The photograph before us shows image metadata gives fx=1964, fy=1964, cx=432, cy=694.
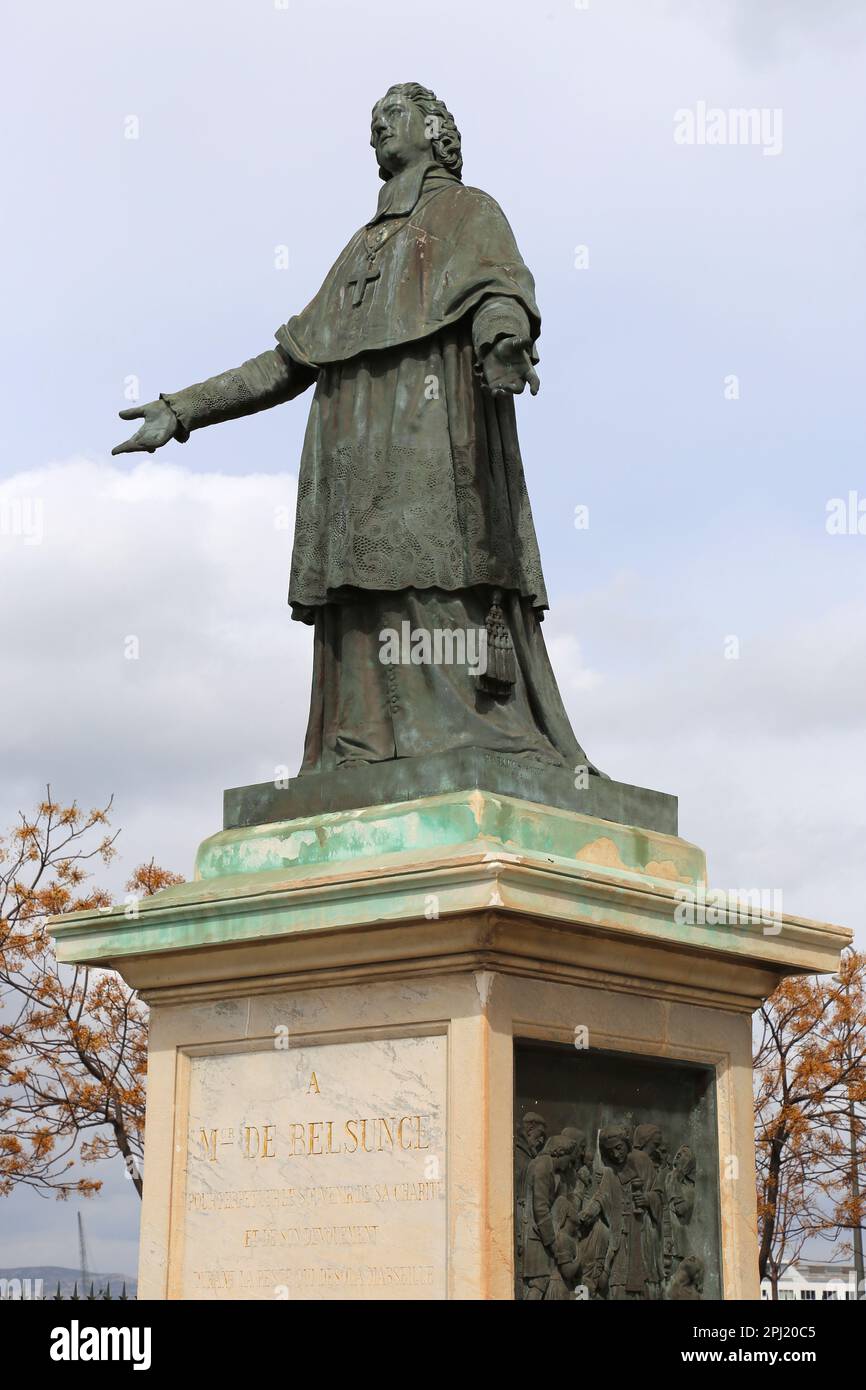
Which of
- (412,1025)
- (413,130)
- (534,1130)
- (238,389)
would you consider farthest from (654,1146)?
(413,130)

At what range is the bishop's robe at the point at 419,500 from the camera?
327 inches

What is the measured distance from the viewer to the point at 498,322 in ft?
26.6

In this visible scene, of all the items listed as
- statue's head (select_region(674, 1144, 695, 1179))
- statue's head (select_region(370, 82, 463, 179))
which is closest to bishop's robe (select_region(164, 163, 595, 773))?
statue's head (select_region(370, 82, 463, 179))

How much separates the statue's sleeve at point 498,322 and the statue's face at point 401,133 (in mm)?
1296

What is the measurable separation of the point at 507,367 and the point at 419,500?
2.42 ft

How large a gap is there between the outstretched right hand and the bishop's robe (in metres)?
0.65

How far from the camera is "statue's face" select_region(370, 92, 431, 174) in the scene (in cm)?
919

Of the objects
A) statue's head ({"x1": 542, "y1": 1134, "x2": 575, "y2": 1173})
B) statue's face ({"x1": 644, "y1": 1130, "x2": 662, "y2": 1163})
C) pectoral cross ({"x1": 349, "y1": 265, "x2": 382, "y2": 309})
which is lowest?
statue's head ({"x1": 542, "y1": 1134, "x2": 575, "y2": 1173})

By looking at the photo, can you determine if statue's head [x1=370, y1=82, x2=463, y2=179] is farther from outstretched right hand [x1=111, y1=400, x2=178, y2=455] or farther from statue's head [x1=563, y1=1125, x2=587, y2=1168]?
statue's head [x1=563, y1=1125, x2=587, y2=1168]

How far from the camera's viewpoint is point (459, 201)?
8836 millimetres

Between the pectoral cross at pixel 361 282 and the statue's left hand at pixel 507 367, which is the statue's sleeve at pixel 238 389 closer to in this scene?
the pectoral cross at pixel 361 282
